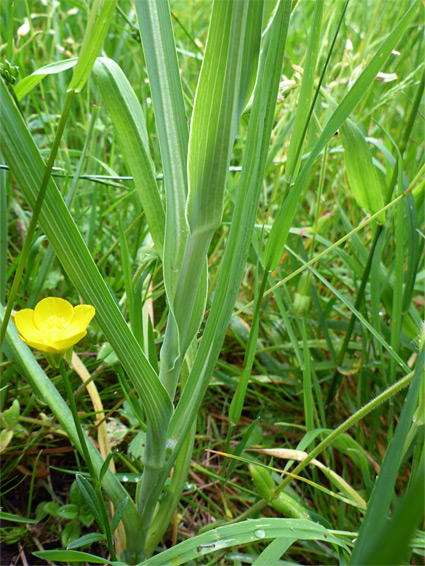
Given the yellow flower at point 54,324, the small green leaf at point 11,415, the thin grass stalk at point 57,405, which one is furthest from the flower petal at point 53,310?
the small green leaf at point 11,415

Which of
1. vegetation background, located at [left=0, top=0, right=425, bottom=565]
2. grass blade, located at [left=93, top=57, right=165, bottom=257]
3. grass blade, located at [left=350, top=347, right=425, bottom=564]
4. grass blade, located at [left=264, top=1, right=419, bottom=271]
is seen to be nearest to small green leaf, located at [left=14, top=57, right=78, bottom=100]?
grass blade, located at [left=93, top=57, right=165, bottom=257]

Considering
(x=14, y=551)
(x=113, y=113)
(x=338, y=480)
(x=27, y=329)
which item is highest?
(x=113, y=113)

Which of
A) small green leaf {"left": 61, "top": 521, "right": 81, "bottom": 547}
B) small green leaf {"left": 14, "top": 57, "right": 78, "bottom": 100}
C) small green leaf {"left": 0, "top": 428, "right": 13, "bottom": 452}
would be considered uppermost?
small green leaf {"left": 14, "top": 57, "right": 78, "bottom": 100}

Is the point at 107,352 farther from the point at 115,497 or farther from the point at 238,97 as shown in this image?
the point at 238,97

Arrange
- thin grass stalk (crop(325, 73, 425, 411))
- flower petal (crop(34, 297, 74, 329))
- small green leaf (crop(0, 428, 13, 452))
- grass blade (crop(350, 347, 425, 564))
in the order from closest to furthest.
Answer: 1. grass blade (crop(350, 347, 425, 564))
2. flower petal (crop(34, 297, 74, 329))
3. small green leaf (crop(0, 428, 13, 452))
4. thin grass stalk (crop(325, 73, 425, 411))

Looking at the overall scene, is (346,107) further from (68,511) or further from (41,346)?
(68,511)

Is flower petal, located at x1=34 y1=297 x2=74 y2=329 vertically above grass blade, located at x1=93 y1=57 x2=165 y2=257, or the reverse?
grass blade, located at x1=93 y1=57 x2=165 y2=257

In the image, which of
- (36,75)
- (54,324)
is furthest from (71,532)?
(36,75)

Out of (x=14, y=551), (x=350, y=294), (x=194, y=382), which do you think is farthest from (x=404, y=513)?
(x=350, y=294)

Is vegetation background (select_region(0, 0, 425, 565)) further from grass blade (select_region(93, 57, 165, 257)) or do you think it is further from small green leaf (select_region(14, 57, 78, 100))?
small green leaf (select_region(14, 57, 78, 100))
